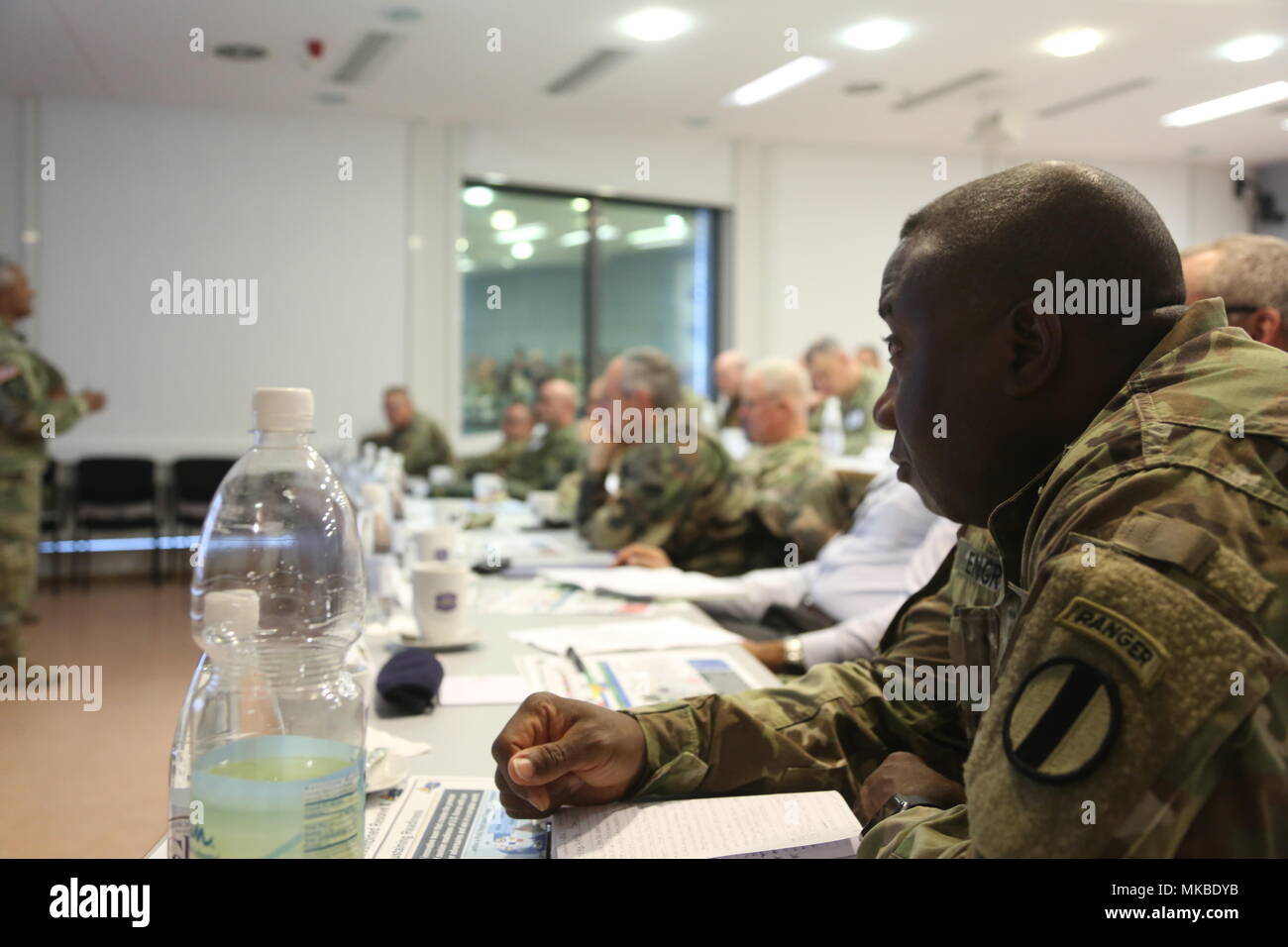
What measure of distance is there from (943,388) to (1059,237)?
0.16 metres

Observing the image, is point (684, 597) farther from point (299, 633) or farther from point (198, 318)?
point (198, 318)

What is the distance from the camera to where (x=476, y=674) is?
65.8 inches

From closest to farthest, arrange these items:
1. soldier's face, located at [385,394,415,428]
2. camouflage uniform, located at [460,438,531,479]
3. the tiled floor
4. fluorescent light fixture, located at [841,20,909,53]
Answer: the tiled floor < fluorescent light fixture, located at [841,20,909,53] < camouflage uniform, located at [460,438,531,479] < soldier's face, located at [385,394,415,428]

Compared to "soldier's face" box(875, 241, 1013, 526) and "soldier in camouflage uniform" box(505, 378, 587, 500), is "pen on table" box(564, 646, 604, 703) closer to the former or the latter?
"soldier's face" box(875, 241, 1013, 526)

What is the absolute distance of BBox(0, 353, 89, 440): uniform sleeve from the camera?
4.43 metres

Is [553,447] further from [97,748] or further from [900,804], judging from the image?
[900,804]

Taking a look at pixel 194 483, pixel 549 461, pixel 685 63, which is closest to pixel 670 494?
pixel 549 461

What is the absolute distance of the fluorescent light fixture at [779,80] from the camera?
643 centimetres

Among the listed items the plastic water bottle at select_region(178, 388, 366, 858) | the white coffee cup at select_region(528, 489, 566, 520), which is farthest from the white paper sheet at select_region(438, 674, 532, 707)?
the white coffee cup at select_region(528, 489, 566, 520)

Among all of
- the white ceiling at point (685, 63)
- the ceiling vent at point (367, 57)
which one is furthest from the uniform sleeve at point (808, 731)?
the ceiling vent at point (367, 57)

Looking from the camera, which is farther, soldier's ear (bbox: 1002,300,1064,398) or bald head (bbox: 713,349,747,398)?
bald head (bbox: 713,349,747,398)

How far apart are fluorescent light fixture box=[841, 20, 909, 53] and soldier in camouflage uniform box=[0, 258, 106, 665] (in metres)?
4.44

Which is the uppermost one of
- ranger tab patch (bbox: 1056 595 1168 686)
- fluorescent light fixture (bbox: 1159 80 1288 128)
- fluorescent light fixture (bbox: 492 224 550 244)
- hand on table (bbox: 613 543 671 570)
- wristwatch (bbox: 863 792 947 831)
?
fluorescent light fixture (bbox: 1159 80 1288 128)

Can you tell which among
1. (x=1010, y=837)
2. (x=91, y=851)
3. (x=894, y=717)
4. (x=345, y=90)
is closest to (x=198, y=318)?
(x=345, y=90)
